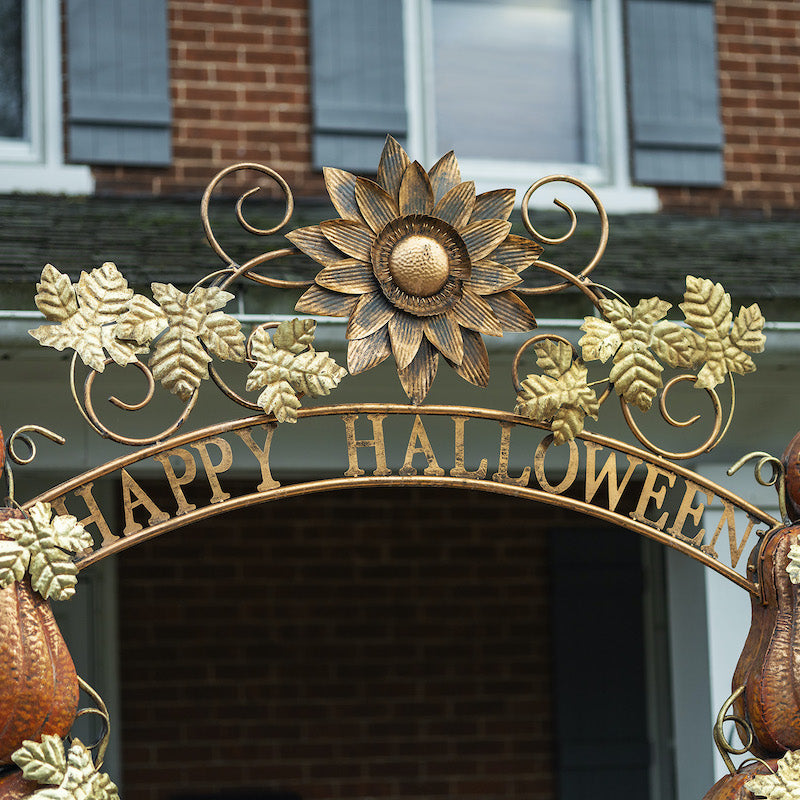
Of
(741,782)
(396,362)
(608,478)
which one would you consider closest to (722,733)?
(741,782)

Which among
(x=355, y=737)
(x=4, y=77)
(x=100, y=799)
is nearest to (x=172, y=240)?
(x=4, y=77)

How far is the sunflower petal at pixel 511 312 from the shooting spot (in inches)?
112

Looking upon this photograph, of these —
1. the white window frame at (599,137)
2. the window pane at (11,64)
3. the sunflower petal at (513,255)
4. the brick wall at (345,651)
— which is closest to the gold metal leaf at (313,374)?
the sunflower petal at (513,255)

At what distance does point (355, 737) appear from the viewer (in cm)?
584

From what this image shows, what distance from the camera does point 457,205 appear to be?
2797 mm

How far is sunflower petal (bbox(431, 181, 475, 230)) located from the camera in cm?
279

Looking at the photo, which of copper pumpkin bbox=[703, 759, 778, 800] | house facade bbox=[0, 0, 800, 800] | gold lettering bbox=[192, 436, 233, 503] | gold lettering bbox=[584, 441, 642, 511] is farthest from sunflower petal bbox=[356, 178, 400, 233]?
house facade bbox=[0, 0, 800, 800]

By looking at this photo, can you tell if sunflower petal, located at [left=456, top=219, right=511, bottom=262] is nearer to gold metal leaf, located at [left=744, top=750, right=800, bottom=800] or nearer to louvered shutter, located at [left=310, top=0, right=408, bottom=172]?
gold metal leaf, located at [left=744, top=750, right=800, bottom=800]

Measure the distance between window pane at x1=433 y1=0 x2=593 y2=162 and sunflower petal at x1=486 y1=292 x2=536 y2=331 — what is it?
294 centimetres

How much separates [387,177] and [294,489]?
0.70m

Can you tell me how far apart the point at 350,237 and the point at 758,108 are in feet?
12.0

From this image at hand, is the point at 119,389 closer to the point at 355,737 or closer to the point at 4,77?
the point at 4,77

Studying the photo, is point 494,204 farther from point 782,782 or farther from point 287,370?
point 782,782

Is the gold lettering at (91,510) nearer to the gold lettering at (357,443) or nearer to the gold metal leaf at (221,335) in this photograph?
the gold metal leaf at (221,335)
